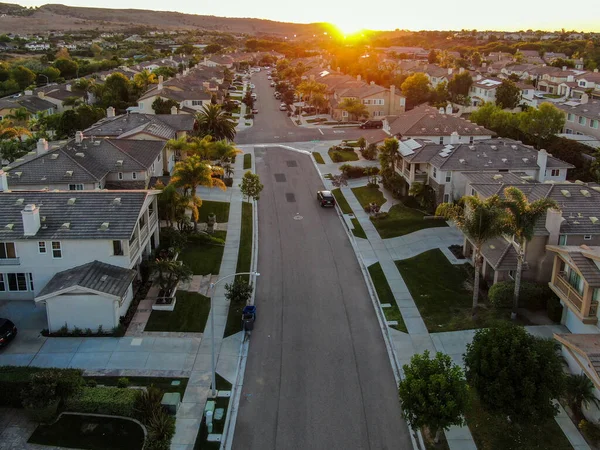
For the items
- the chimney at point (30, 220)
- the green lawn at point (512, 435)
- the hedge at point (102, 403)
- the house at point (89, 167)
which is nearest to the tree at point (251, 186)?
the house at point (89, 167)

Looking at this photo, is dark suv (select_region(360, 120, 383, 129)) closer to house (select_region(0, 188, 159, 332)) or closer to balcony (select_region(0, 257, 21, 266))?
house (select_region(0, 188, 159, 332))

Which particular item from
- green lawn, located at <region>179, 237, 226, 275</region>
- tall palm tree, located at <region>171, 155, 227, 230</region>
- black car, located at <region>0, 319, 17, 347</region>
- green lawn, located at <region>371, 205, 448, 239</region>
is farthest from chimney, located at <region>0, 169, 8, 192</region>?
green lawn, located at <region>371, 205, 448, 239</region>

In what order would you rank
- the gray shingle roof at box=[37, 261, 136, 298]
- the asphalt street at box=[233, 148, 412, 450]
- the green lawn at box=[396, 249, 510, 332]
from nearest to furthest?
the asphalt street at box=[233, 148, 412, 450] < the gray shingle roof at box=[37, 261, 136, 298] < the green lawn at box=[396, 249, 510, 332]

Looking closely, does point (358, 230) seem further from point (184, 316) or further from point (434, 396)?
point (434, 396)

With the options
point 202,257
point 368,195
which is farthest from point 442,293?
point 368,195

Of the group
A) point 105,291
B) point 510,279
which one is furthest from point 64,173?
point 510,279

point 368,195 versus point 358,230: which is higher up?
point 368,195

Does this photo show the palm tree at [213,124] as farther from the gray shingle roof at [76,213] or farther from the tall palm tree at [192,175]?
the gray shingle roof at [76,213]
